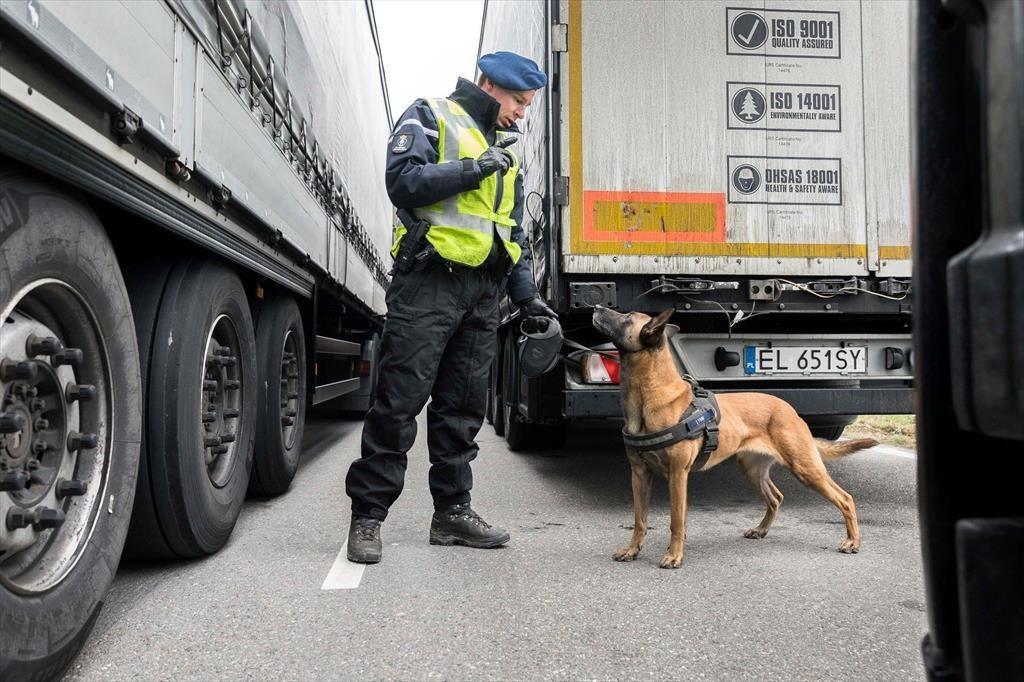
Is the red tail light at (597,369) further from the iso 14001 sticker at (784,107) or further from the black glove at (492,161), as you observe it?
the iso 14001 sticker at (784,107)

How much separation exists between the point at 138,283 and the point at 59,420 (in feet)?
2.40

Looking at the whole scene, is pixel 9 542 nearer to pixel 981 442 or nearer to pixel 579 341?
pixel 981 442

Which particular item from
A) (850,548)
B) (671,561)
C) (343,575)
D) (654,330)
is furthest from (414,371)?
(850,548)

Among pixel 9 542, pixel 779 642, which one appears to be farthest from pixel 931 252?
pixel 9 542

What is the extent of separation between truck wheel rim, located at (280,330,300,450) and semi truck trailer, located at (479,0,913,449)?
1.50m

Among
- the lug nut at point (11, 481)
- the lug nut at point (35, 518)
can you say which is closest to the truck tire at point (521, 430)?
the lug nut at point (35, 518)

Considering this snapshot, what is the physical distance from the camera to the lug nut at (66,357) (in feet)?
5.74

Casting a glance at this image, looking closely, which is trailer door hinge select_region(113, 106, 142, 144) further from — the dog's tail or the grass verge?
the grass verge

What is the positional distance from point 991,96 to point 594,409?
3.00 m

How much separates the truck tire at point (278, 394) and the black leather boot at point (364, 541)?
1.00m

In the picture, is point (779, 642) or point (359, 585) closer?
point (779, 642)

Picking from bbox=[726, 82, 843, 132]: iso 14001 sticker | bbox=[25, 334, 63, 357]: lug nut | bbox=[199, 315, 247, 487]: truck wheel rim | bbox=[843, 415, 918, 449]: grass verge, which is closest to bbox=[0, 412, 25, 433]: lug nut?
bbox=[25, 334, 63, 357]: lug nut

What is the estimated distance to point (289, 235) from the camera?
3.57 m

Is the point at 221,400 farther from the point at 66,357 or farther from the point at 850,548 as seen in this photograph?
the point at 850,548
